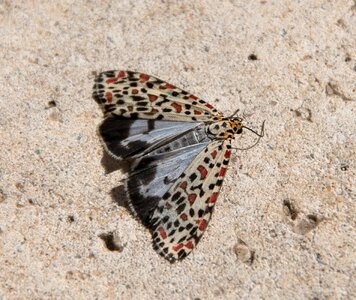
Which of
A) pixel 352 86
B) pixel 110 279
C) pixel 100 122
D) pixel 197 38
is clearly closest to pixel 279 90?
pixel 352 86

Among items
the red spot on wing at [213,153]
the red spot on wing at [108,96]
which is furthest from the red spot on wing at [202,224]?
the red spot on wing at [108,96]

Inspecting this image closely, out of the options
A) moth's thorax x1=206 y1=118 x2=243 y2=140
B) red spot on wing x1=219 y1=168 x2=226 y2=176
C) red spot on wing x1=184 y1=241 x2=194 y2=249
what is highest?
moth's thorax x1=206 y1=118 x2=243 y2=140

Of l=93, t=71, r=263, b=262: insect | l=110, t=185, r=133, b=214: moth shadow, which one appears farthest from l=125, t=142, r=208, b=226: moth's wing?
l=110, t=185, r=133, b=214: moth shadow

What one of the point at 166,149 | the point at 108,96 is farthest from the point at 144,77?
the point at 166,149

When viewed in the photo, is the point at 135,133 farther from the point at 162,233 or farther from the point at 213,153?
the point at 162,233

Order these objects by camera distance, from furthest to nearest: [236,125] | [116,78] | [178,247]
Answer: [116,78], [236,125], [178,247]

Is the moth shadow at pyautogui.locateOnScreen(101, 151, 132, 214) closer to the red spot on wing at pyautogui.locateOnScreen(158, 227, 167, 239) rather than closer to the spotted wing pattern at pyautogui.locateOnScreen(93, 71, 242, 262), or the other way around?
the spotted wing pattern at pyautogui.locateOnScreen(93, 71, 242, 262)
